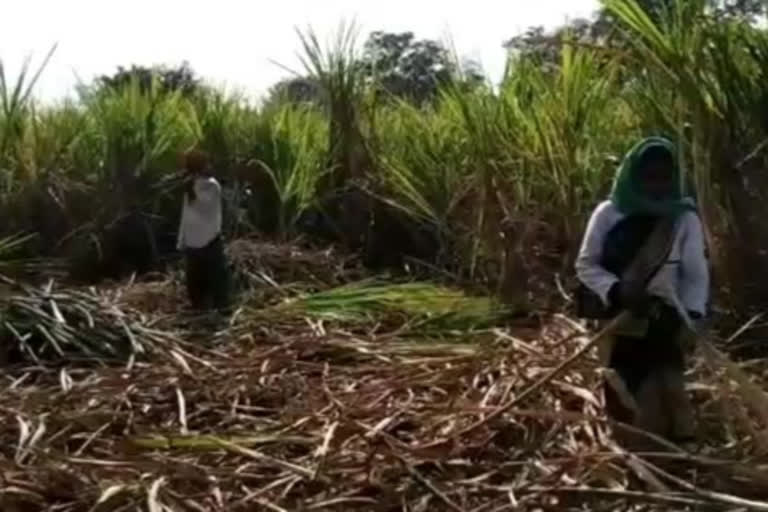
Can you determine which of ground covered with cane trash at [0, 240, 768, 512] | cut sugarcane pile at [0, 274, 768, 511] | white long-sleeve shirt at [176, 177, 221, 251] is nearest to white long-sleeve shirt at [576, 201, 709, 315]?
ground covered with cane trash at [0, 240, 768, 512]

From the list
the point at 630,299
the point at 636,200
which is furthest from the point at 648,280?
the point at 636,200

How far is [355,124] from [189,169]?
1904 mm

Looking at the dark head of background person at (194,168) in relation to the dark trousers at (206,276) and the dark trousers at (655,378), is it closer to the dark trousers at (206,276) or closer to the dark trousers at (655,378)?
the dark trousers at (206,276)

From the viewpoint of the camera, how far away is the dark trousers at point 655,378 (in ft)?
14.4

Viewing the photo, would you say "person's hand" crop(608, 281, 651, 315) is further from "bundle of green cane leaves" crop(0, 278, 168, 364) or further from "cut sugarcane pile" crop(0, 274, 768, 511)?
"bundle of green cane leaves" crop(0, 278, 168, 364)

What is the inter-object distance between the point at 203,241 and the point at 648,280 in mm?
4327

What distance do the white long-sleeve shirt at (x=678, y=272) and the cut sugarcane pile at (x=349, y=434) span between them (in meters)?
0.40

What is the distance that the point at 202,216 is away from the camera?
8297mm

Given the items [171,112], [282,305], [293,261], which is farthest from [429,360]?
[171,112]

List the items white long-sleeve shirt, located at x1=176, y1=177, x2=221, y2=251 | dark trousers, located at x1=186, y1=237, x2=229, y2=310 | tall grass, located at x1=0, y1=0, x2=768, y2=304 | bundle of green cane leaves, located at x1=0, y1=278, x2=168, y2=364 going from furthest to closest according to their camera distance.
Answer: white long-sleeve shirt, located at x1=176, y1=177, x2=221, y2=251 < dark trousers, located at x1=186, y1=237, x2=229, y2=310 < bundle of green cane leaves, located at x1=0, y1=278, x2=168, y2=364 < tall grass, located at x1=0, y1=0, x2=768, y2=304

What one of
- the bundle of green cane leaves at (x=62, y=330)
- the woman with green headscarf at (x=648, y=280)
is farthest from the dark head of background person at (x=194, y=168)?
the woman with green headscarf at (x=648, y=280)

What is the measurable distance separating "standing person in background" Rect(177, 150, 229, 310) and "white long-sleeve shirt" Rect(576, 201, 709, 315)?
3.94 m

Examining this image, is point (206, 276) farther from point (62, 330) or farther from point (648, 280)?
point (648, 280)

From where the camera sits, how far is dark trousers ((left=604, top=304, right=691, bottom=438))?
4.38m
